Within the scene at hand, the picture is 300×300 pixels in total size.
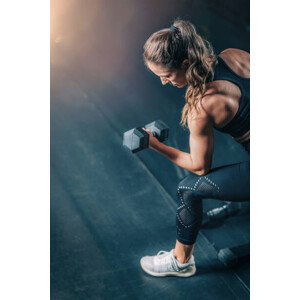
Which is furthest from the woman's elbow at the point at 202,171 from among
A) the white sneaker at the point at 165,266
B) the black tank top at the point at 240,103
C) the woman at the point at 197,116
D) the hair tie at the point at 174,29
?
the hair tie at the point at 174,29

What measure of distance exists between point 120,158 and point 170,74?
0.43m

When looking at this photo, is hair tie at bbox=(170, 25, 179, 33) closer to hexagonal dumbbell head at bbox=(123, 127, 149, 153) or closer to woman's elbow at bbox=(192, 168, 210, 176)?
hexagonal dumbbell head at bbox=(123, 127, 149, 153)

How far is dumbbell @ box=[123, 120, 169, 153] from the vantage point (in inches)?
83.0

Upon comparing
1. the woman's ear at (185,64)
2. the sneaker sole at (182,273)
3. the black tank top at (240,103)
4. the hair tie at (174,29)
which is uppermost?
the hair tie at (174,29)

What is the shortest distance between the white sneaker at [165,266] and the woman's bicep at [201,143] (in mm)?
397

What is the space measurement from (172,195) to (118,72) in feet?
1.93

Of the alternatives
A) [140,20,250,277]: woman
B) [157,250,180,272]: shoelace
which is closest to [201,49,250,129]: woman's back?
[140,20,250,277]: woman

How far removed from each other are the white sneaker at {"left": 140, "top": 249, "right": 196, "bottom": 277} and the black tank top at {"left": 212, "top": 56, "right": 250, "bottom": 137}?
0.59 m

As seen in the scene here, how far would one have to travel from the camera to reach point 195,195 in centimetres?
216

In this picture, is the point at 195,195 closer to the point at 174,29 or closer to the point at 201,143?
the point at 201,143

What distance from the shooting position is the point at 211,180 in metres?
2.16

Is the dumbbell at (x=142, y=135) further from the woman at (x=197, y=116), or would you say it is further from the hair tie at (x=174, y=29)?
the hair tie at (x=174, y=29)

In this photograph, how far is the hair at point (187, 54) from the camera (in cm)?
206
